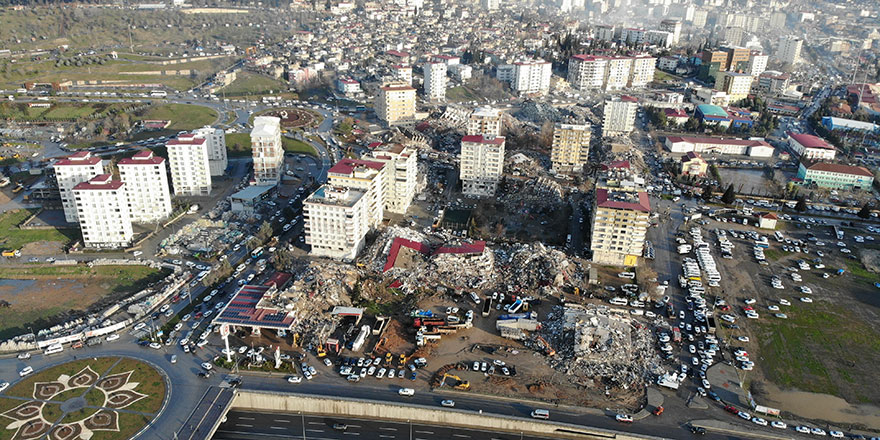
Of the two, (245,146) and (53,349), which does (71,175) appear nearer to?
(53,349)

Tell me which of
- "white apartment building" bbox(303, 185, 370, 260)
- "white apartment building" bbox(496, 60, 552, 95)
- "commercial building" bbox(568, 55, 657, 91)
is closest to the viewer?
"white apartment building" bbox(303, 185, 370, 260)

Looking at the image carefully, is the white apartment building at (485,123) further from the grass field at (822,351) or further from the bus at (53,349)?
the bus at (53,349)

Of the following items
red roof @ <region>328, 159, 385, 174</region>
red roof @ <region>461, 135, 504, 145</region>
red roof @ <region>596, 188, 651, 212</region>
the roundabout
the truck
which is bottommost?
the roundabout

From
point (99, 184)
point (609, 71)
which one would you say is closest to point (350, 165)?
point (99, 184)

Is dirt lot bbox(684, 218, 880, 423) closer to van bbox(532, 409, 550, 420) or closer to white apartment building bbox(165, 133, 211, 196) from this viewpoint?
van bbox(532, 409, 550, 420)

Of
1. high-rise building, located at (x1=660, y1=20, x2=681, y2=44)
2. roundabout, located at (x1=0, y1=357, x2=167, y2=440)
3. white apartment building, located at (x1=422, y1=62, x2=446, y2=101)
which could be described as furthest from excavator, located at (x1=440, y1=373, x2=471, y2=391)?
high-rise building, located at (x1=660, y1=20, x2=681, y2=44)

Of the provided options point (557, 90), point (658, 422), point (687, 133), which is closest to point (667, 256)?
point (658, 422)
